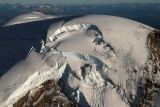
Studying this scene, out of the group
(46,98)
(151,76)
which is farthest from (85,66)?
(151,76)

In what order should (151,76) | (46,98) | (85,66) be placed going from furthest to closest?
(151,76), (85,66), (46,98)

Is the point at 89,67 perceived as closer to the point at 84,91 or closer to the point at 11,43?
the point at 84,91

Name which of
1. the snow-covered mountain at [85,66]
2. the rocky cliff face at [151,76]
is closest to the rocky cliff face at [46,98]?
the snow-covered mountain at [85,66]

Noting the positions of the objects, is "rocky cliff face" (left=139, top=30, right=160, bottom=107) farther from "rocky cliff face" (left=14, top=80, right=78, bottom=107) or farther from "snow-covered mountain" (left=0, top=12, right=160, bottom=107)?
"rocky cliff face" (left=14, top=80, right=78, bottom=107)

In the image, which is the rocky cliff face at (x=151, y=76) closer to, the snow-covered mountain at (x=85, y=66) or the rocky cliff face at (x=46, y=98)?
the snow-covered mountain at (x=85, y=66)

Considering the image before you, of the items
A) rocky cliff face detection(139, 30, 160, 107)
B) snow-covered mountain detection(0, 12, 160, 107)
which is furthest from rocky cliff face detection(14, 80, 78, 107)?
rocky cliff face detection(139, 30, 160, 107)

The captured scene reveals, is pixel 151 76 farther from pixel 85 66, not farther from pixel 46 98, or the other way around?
pixel 46 98

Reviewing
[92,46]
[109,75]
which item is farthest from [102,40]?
[109,75]
